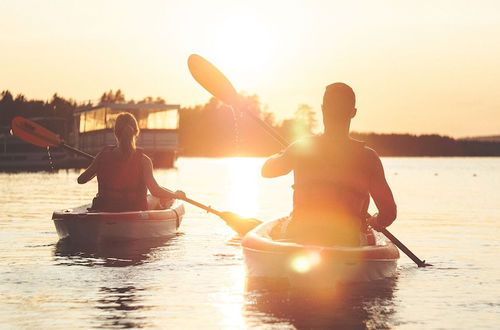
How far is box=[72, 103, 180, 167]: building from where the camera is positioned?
7869cm

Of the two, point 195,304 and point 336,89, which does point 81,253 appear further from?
point 336,89

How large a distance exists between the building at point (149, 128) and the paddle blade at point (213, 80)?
64515 mm

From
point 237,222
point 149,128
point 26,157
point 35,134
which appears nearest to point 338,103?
point 237,222

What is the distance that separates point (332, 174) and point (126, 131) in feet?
18.7

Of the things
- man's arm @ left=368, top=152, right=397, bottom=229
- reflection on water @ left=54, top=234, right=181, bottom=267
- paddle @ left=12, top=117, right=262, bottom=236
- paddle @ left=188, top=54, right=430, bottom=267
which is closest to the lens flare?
man's arm @ left=368, top=152, right=397, bottom=229

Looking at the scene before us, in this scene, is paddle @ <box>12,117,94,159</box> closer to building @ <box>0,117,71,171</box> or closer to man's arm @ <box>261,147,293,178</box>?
man's arm @ <box>261,147,293,178</box>

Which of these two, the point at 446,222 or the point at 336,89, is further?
the point at 446,222

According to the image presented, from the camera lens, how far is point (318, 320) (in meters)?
9.00

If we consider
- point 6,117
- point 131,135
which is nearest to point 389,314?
point 131,135

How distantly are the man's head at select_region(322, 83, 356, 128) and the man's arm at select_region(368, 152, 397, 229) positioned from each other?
55 centimetres

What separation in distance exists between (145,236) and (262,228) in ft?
17.2

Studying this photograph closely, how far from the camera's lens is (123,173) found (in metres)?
14.6

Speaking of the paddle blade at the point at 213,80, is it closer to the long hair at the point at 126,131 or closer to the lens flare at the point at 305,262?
the long hair at the point at 126,131

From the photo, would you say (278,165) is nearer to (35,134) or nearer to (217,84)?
(217,84)
